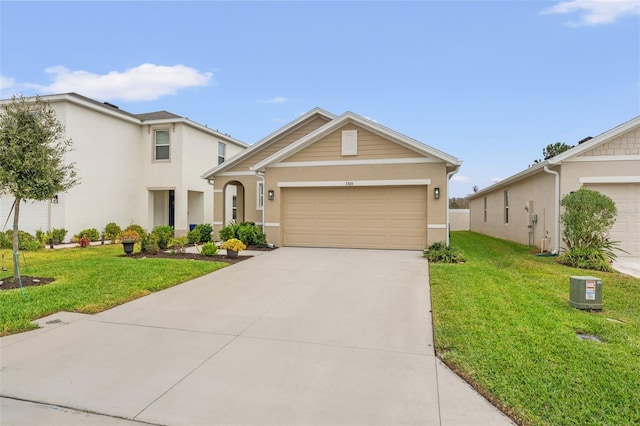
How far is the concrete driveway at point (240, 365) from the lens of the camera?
2.82 meters

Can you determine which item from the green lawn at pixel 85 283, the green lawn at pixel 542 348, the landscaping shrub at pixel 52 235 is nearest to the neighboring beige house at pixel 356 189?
the green lawn at pixel 85 283

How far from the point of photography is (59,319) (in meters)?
5.09

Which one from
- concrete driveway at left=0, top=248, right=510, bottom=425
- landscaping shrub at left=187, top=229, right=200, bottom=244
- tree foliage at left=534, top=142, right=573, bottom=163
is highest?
tree foliage at left=534, top=142, right=573, bottom=163

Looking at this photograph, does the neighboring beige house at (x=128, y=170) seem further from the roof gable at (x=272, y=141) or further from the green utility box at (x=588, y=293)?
the green utility box at (x=588, y=293)

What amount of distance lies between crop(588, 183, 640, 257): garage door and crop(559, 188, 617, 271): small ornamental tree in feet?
3.31

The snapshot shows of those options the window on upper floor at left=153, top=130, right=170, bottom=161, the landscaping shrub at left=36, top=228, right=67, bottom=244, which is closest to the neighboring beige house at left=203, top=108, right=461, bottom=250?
the window on upper floor at left=153, top=130, right=170, bottom=161

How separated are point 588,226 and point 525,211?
498cm

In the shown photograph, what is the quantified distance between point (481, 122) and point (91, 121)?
750 inches

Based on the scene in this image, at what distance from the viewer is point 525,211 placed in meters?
14.8

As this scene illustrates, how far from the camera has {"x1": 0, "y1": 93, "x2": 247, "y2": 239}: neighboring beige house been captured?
14.5 m

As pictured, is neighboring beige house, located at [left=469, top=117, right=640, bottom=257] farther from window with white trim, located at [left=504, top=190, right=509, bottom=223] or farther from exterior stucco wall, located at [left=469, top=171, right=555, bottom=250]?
window with white trim, located at [left=504, top=190, right=509, bottom=223]

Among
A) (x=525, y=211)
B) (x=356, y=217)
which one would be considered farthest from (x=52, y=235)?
(x=525, y=211)

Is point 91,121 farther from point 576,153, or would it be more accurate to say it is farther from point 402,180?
point 576,153

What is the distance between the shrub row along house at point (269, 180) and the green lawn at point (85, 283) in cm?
432
